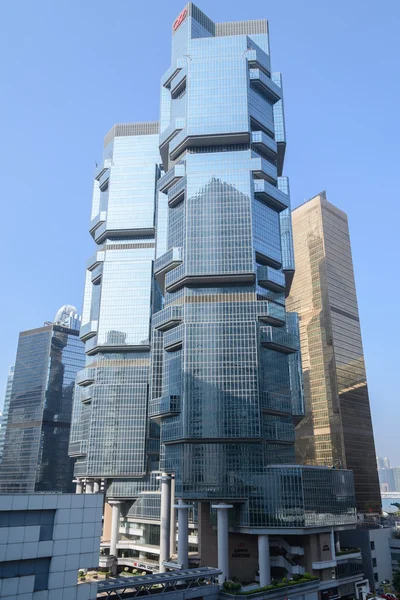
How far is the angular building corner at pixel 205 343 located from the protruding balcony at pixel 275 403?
385 mm

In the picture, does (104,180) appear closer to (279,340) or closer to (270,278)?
(270,278)

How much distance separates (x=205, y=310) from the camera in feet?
410

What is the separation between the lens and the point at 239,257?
127 metres

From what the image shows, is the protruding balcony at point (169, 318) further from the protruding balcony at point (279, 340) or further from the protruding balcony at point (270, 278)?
the protruding balcony at point (270, 278)

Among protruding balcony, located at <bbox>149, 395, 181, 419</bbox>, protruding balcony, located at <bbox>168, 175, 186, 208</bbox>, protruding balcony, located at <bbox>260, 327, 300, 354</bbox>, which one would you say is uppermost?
protruding balcony, located at <bbox>168, 175, 186, 208</bbox>

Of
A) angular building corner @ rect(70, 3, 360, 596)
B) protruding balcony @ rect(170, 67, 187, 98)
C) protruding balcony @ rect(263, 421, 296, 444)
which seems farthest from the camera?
protruding balcony @ rect(170, 67, 187, 98)

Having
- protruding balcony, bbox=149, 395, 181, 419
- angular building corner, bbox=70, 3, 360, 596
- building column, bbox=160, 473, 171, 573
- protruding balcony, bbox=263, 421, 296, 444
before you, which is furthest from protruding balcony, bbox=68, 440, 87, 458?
protruding balcony, bbox=263, 421, 296, 444

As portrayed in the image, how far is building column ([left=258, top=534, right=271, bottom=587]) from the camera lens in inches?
3819

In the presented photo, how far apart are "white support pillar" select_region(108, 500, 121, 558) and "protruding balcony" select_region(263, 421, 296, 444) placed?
63.3 m

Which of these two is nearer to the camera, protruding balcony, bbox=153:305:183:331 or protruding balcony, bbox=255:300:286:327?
protruding balcony, bbox=255:300:286:327

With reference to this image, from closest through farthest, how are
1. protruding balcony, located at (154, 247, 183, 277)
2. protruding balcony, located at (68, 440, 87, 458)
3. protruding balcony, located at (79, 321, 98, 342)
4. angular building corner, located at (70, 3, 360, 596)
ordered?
angular building corner, located at (70, 3, 360, 596) → protruding balcony, located at (154, 247, 183, 277) → protruding balcony, located at (68, 440, 87, 458) → protruding balcony, located at (79, 321, 98, 342)

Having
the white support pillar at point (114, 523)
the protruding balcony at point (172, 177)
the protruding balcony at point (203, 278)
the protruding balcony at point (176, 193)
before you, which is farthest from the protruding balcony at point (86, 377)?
the protruding balcony at point (172, 177)

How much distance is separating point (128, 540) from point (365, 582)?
235ft

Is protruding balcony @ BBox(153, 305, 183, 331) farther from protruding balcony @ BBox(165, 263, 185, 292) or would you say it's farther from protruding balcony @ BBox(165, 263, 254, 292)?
protruding balcony @ BBox(165, 263, 254, 292)
